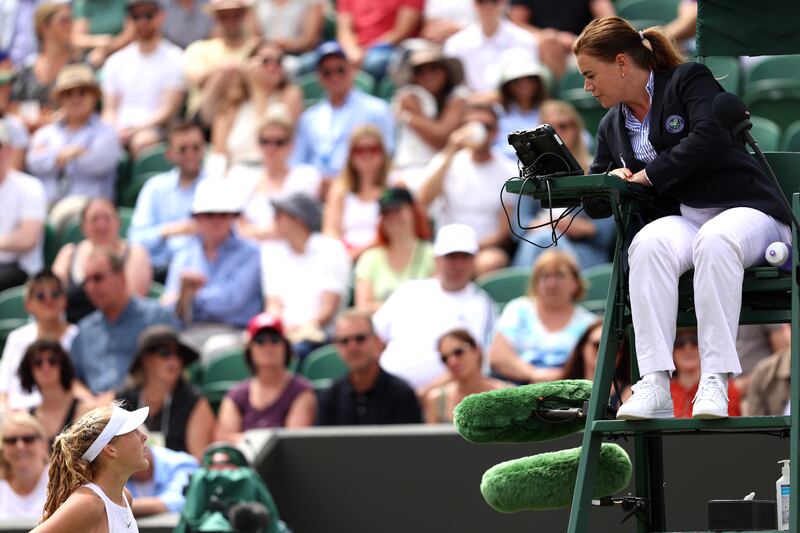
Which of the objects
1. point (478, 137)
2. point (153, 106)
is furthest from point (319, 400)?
point (153, 106)

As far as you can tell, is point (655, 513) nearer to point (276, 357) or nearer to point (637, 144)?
point (637, 144)

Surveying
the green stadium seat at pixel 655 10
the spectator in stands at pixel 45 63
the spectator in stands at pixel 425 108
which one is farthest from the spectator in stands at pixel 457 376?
the spectator in stands at pixel 45 63

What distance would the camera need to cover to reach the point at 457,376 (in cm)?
872

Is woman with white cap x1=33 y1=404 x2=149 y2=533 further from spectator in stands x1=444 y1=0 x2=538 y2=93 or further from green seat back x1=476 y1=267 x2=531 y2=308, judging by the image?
spectator in stands x1=444 y1=0 x2=538 y2=93

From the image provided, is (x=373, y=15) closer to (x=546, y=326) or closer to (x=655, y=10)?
(x=655, y=10)

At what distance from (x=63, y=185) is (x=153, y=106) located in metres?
1.24

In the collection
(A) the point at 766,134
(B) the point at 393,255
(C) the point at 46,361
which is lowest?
(C) the point at 46,361

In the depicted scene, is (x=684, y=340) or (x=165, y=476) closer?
(x=684, y=340)

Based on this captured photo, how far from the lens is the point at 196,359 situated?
9570 mm

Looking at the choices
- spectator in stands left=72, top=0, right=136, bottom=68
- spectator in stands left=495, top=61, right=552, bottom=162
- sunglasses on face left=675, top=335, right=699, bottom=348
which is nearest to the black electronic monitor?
sunglasses on face left=675, top=335, right=699, bottom=348

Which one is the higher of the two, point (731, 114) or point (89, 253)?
point (731, 114)

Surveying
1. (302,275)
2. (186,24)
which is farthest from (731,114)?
(186,24)

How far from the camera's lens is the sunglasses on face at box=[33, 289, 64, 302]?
33.4 feet

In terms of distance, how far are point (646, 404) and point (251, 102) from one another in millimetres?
8259
